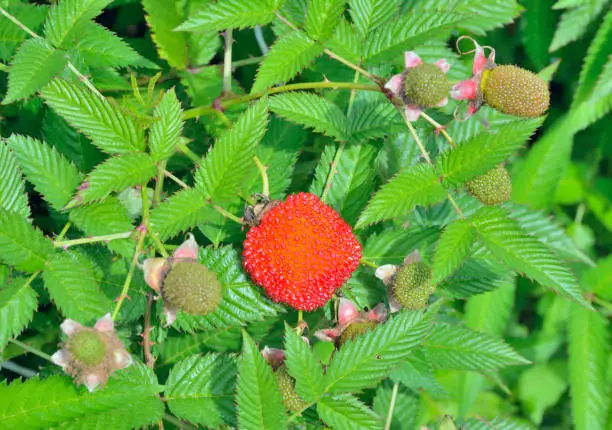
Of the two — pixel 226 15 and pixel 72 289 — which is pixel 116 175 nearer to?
pixel 72 289

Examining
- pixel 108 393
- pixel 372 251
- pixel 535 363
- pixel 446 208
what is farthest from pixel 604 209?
pixel 108 393

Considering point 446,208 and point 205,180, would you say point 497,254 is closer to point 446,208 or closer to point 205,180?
point 446,208

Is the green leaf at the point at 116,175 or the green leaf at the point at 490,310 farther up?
the green leaf at the point at 116,175

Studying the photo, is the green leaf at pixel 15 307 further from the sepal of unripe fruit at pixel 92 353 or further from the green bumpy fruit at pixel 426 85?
the green bumpy fruit at pixel 426 85

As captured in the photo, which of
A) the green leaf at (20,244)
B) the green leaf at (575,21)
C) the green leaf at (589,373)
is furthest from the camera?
the green leaf at (575,21)

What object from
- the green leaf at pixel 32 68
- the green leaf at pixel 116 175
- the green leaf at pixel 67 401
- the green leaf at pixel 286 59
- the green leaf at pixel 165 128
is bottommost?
the green leaf at pixel 67 401

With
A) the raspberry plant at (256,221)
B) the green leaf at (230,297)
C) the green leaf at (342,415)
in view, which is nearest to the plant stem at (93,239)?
the raspberry plant at (256,221)

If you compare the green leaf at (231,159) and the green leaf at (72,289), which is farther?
the green leaf at (231,159)

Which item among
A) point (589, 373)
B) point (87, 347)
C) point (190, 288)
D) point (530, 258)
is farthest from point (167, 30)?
point (589, 373)
